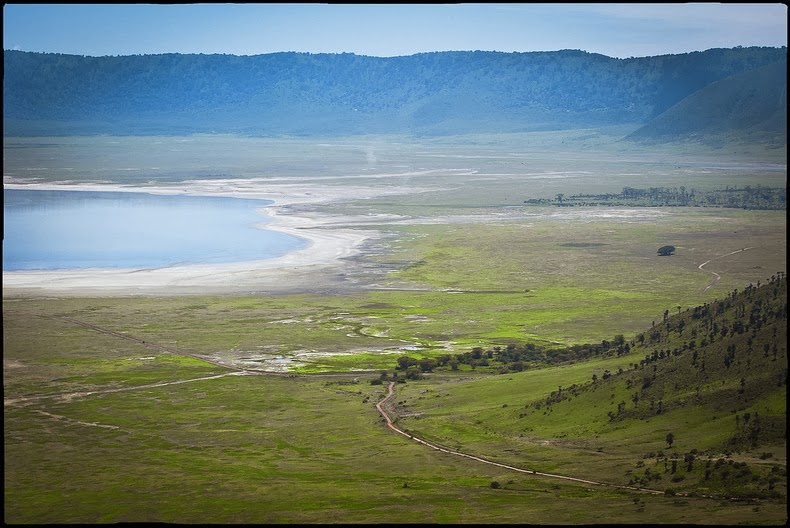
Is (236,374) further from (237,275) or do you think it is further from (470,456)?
(237,275)

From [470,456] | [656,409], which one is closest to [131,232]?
[470,456]

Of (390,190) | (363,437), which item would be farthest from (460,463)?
(390,190)

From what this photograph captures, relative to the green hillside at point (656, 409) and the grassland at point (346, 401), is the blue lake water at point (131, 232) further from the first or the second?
the green hillside at point (656, 409)

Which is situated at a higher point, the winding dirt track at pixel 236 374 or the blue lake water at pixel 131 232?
the blue lake water at pixel 131 232

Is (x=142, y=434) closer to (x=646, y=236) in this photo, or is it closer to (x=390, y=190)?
(x=646, y=236)

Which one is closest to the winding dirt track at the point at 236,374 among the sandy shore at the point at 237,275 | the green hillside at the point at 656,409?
the green hillside at the point at 656,409

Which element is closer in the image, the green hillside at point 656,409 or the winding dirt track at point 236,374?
the green hillside at point 656,409

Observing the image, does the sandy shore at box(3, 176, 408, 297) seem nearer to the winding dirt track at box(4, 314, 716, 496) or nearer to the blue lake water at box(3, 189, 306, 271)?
the blue lake water at box(3, 189, 306, 271)
